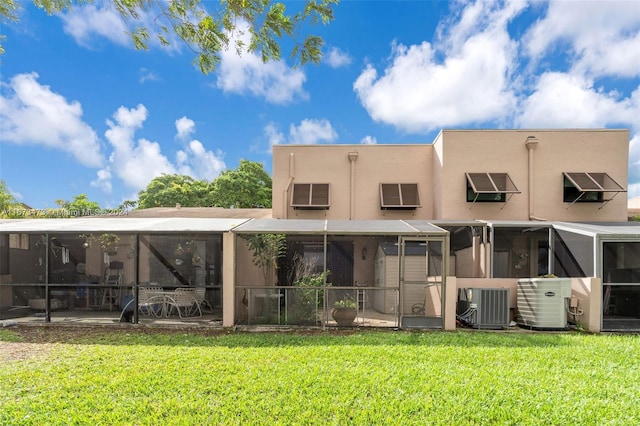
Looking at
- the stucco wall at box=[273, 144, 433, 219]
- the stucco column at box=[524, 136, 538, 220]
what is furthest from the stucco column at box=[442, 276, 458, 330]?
the stucco column at box=[524, 136, 538, 220]

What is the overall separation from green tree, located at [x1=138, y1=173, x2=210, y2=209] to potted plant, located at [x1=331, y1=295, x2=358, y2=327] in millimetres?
26593

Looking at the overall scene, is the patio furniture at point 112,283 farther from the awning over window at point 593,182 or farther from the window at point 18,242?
the awning over window at point 593,182

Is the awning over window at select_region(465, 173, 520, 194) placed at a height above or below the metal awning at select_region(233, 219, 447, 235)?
above

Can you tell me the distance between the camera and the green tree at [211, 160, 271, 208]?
104ft

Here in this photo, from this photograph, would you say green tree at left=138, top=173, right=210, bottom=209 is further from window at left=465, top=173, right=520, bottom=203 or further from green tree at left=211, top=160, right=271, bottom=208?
Result: window at left=465, top=173, right=520, bottom=203

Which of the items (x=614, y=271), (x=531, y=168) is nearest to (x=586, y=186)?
(x=531, y=168)

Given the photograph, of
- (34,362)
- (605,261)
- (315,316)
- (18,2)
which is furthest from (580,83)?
(34,362)

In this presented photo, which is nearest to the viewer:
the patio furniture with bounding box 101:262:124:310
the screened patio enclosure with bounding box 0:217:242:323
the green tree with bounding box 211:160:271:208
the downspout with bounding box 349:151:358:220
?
the screened patio enclosure with bounding box 0:217:242:323

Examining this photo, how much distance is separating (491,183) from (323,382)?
9.24 meters

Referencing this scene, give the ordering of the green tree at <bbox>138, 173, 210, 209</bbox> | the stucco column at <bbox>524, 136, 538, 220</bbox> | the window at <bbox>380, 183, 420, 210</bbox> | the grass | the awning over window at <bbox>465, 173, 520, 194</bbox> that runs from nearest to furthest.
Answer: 1. the grass
2. the awning over window at <bbox>465, 173, 520, 194</bbox>
3. the stucco column at <bbox>524, 136, 538, 220</bbox>
4. the window at <bbox>380, 183, 420, 210</bbox>
5. the green tree at <bbox>138, 173, 210, 209</bbox>

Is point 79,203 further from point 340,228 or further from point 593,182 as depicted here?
point 593,182

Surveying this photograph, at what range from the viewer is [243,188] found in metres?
31.8

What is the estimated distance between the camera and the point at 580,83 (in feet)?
38.7

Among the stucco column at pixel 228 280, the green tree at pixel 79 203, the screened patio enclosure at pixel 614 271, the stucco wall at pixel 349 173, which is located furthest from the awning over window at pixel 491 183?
the green tree at pixel 79 203
